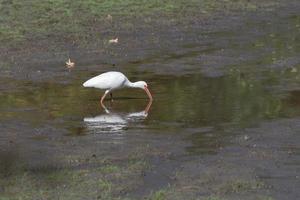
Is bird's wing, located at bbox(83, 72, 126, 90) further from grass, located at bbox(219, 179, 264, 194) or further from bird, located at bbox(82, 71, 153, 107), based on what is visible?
grass, located at bbox(219, 179, 264, 194)

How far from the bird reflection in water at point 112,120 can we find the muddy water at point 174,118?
14mm

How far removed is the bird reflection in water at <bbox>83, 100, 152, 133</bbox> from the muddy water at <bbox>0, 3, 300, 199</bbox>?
0.01m

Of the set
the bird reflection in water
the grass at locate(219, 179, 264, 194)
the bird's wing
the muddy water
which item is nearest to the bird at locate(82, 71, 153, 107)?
the bird's wing

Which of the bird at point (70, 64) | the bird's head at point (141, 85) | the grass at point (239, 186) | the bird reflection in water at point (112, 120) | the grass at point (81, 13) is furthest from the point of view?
the grass at point (81, 13)

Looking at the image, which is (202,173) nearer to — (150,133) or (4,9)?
(150,133)

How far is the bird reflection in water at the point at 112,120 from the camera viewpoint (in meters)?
12.3

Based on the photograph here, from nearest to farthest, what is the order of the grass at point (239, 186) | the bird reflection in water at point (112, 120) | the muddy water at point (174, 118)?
the grass at point (239, 186) → the muddy water at point (174, 118) → the bird reflection in water at point (112, 120)

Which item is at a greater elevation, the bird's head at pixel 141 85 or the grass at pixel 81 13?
the bird's head at pixel 141 85

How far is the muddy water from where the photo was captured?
410 inches

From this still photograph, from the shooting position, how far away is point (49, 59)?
18.1m

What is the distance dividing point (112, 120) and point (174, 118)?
0.90 meters

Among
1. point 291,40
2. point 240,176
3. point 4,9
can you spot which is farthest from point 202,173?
point 4,9

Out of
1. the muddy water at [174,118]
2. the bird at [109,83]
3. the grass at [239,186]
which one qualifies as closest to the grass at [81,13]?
the muddy water at [174,118]

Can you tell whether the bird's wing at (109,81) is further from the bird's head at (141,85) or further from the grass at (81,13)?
the grass at (81,13)
